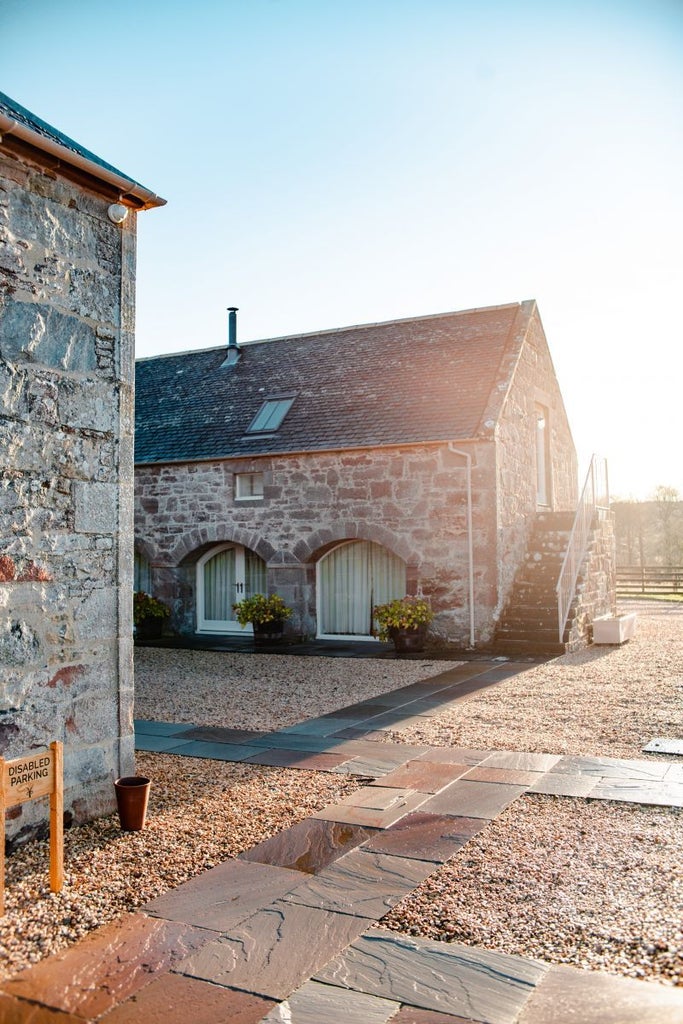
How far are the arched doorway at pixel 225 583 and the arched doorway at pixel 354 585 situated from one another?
4.94 ft

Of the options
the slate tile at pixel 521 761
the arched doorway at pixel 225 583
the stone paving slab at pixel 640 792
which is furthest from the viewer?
the arched doorway at pixel 225 583

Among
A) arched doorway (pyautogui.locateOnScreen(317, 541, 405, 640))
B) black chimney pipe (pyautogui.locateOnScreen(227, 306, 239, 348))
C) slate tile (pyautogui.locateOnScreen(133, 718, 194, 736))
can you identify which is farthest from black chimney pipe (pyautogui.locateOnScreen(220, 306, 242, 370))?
slate tile (pyautogui.locateOnScreen(133, 718, 194, 736))

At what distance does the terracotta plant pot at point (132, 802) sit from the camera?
15.5 feet

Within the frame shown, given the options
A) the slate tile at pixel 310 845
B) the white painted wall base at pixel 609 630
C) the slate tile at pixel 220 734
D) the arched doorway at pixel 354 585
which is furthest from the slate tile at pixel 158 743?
the white painted wall base at pixel 609 630

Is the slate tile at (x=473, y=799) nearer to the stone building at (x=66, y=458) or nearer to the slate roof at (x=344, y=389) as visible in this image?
the stone building at (x=66, y=458)

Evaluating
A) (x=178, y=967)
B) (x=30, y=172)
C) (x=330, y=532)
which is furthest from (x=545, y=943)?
(x=330, y=532)

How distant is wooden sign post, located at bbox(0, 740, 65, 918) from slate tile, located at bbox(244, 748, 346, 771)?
237cm

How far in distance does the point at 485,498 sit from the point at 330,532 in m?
2.81

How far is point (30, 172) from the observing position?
4.82m

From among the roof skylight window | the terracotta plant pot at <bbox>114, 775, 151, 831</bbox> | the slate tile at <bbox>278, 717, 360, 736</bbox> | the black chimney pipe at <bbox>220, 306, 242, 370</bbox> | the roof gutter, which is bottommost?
the slate tile at <bbox>278, 717, 360, 736</bbox>

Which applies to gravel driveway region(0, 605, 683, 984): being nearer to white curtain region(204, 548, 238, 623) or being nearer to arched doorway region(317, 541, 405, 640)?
arched doorway region(317, 541, 405, 640)

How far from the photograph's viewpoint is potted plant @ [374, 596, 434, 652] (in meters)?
12.9

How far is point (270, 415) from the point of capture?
1595cm

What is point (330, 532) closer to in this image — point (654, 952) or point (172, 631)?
point (172, 631)
